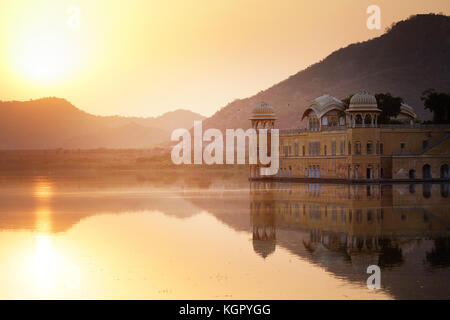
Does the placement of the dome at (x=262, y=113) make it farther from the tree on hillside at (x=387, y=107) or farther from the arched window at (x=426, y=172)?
the arched window at (x=426, y=172)

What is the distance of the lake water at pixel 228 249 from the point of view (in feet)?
62.1

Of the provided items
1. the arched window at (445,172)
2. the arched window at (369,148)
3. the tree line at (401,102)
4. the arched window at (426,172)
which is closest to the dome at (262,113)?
the tree line at (401,102)

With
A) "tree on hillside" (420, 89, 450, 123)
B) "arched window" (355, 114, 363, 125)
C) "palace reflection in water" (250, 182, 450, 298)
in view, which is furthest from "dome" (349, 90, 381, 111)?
"tree on hillside" (420, 89, 450, 123)

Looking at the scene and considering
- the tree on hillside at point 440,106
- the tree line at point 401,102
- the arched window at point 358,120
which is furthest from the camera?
the tree on hillside at point 440,106

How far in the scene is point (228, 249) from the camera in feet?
84.1

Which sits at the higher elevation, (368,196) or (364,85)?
(364,85)

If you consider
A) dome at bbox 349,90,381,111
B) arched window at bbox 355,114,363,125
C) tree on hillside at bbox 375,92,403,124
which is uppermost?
tree on hillside at bbox 375,92,403,124

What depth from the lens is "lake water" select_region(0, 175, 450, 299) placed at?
18.9m

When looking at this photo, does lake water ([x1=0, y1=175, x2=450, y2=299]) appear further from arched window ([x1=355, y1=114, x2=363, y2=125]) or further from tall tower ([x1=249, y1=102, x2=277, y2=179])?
tall tower ([x1=249, y1=102, x2=277, y2=179])

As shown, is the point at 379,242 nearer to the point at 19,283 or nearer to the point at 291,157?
the point at 19,283

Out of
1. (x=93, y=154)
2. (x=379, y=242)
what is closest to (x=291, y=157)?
(x=379, y=242)

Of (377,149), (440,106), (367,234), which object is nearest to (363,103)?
(377,149)
